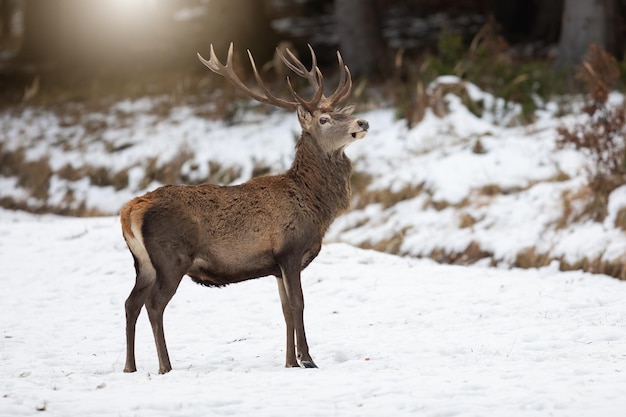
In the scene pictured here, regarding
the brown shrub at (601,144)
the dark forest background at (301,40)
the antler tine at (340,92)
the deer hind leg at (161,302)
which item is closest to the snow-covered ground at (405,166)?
the brown shrub at (601,144)

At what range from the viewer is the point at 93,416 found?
5.80 metres

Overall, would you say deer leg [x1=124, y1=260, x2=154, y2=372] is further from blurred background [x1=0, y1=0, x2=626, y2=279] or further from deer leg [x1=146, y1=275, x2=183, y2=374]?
blurred background [x1=0, y1=0, x2=626, y2=279]

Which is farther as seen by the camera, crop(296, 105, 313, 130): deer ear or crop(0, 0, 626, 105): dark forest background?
crop(0, 0, 626, 105): dark forest background

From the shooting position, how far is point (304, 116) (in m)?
8.24

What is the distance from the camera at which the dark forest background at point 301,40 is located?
1680cm

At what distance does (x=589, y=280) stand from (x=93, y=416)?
6613mm

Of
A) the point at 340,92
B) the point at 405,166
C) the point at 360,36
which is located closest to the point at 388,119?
the point at 405,166

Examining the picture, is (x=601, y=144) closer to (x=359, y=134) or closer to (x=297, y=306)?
(x=359, y=134)

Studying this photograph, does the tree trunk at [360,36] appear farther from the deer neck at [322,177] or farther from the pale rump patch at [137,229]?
the pale rump patch at [137,229]

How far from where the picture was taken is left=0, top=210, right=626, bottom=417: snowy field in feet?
19.9

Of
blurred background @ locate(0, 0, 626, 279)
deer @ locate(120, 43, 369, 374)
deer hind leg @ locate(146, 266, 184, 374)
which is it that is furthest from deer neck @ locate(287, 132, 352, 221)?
blurred background @ locate(0, 0, 626, 279)

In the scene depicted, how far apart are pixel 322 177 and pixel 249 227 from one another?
0.92 metres

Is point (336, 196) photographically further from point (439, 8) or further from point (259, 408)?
point (439, 8)

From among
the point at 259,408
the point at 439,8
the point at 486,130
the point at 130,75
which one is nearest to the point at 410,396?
the point at 259,408
